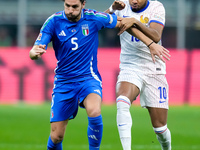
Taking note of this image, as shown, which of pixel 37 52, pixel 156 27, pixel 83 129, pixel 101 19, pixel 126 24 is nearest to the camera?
pixel 37 52

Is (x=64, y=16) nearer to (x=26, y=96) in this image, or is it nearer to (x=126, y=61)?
(x=126, y=61)

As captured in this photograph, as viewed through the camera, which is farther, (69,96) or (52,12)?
(52,12)

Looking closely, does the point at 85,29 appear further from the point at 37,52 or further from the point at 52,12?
the point at 52,12

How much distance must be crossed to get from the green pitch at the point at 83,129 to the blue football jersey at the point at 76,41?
7.43 feet

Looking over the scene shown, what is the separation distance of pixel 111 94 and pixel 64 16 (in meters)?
12.0

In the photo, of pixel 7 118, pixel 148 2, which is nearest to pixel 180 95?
pixel 7 118

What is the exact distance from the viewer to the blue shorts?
718cm

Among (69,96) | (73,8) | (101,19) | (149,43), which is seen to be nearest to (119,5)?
(101,19)

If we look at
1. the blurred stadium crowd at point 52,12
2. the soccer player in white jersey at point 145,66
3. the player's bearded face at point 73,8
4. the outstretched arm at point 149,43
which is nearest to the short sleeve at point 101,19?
the outstretched arm at point 149,43

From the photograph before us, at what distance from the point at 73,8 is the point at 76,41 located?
0.46 metres

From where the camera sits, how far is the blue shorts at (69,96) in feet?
A: 23.6

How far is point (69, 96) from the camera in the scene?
727 centimetres

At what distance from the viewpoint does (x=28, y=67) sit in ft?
61.9

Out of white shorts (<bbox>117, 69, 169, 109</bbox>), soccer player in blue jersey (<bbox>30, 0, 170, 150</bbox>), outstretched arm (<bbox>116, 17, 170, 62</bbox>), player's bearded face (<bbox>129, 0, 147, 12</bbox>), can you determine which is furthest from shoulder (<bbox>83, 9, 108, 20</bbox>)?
white shorts (<bbox>117, 69, 169, 109</bbox>)
